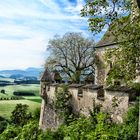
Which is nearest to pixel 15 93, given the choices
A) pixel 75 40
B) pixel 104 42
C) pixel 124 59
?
pixel 75 40

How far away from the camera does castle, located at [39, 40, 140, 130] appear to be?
1838 cm

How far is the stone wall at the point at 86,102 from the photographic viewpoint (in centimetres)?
1850

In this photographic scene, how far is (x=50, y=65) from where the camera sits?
5034cm

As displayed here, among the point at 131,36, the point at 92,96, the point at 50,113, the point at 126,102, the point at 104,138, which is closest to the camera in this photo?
the point at 131,36

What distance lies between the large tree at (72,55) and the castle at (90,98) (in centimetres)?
1432

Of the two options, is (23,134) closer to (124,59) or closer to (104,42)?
(124,59)

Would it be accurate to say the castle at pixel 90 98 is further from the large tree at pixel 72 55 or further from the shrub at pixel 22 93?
the shrub at pixel 22 93

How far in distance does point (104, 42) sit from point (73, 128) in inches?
633

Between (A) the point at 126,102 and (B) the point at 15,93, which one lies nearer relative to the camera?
(A) the point at 126,102

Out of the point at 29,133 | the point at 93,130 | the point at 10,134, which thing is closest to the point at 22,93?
the point at 10,134

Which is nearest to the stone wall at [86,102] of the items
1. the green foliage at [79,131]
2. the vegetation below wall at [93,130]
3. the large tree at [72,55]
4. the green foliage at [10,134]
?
the vegetation below wall at [93,130]

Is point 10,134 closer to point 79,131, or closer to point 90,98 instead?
point 90,98

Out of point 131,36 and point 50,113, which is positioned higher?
point 131,36

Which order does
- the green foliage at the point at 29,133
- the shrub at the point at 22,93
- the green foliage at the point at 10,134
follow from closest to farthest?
1. the green foliage at the point at 29,133
2. the green foliage at the point at 10,134
3. the shrub at the point at 22,93
